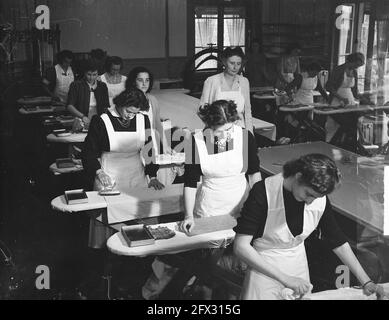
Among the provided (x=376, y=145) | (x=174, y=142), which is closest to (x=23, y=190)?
(x=174, y=142)

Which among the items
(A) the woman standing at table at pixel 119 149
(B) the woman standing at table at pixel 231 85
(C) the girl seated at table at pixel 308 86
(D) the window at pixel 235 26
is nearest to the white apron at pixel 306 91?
(C) the girl seated at table at pixel 308 86

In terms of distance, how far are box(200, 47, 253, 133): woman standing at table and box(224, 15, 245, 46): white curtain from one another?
139cm

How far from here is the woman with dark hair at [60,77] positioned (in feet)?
13.5

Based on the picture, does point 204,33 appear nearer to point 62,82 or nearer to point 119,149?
point 62,82

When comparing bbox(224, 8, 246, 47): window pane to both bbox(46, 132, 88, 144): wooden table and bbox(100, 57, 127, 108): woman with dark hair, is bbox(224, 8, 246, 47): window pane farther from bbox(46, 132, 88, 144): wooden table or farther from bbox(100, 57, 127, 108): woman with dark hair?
bbox(46, 132, 88, 144): wooden table

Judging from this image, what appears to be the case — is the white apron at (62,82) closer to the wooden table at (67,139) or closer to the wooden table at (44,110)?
the wooden table at (44,110)

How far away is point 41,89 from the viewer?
4.88 m

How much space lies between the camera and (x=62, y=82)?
468cm

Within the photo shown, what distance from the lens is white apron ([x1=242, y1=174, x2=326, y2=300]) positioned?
6.90 ft

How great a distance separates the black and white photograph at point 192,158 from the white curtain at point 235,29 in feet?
0.10

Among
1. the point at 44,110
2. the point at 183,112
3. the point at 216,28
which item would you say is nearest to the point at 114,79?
the point at 44,110

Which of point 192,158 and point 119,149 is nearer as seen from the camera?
point 192,158

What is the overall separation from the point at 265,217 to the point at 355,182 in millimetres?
1530

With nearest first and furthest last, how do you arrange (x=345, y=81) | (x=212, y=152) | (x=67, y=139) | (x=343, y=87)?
(x=212, y=152), (x=67, y=139), (x=345, y=81), (x=343, y=87)
